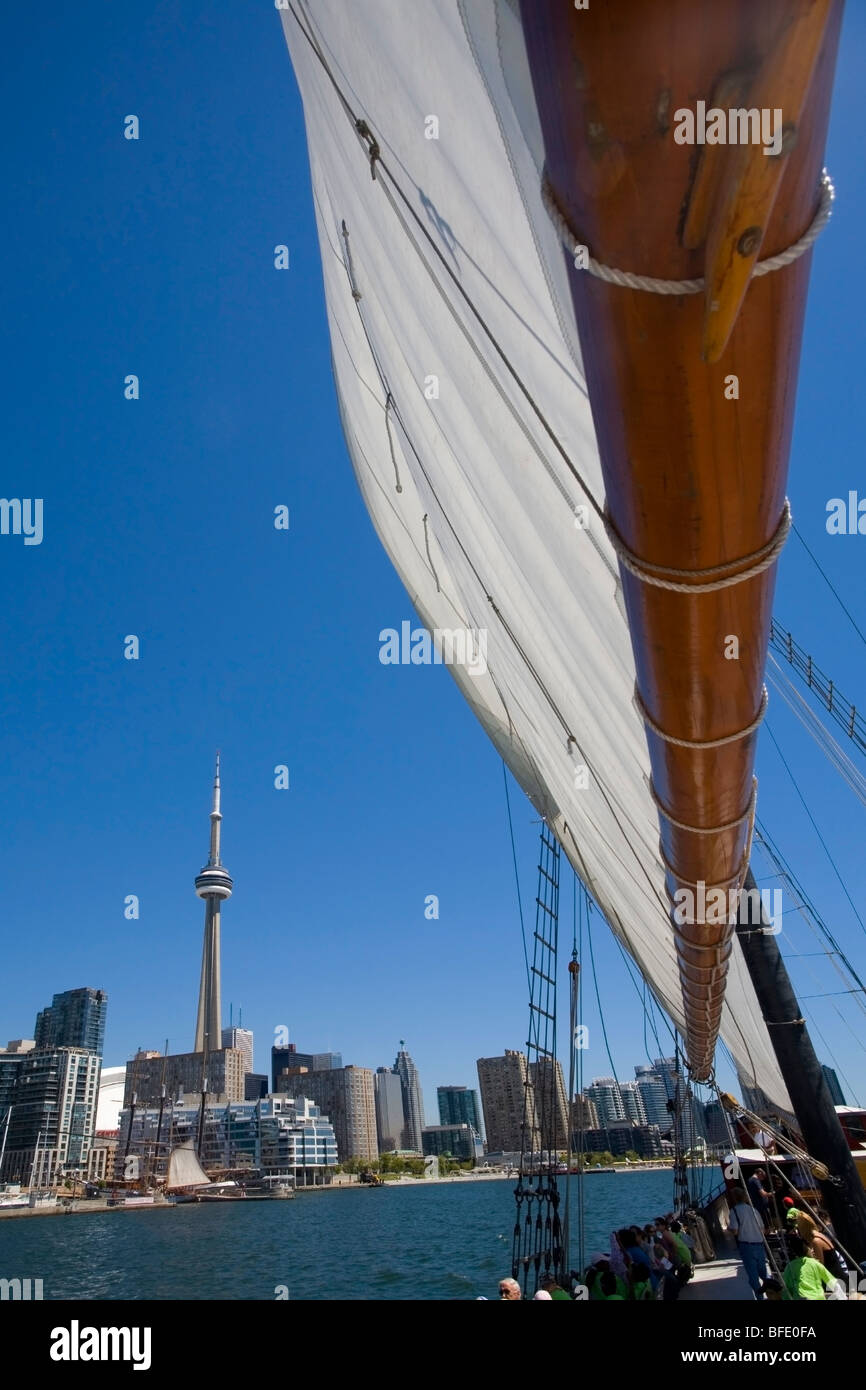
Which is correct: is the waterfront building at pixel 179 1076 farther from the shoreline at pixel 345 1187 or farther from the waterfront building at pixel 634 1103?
the waterfront building at pixel 634 1103

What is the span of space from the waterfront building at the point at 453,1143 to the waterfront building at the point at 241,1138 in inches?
1757

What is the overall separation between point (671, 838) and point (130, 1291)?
1583 inches

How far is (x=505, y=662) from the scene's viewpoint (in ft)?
20.9

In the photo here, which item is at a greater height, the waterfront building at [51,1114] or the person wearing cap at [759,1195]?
the waterfront building at [51,1114]

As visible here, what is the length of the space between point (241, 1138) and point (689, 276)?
533 ft

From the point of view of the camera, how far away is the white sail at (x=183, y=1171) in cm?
10969

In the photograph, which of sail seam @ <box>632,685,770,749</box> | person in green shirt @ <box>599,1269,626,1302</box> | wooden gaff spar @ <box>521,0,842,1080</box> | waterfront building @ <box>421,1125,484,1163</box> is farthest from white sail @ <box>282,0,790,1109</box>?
waterfront building @ <box>421,1125,484,1163</box>

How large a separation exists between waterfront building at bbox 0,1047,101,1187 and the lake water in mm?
63957

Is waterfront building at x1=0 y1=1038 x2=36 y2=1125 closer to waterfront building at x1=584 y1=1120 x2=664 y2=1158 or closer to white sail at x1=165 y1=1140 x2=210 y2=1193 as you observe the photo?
white sail at x1=165 y1=1140 x2=210 y2=1193

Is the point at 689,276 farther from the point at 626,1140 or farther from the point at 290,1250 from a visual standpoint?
the point at 626,1140

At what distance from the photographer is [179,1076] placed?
555ft

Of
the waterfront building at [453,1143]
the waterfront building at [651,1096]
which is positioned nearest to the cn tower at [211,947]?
the waterfront building at [453,1143]

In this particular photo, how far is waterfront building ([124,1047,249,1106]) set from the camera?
165375 mm
